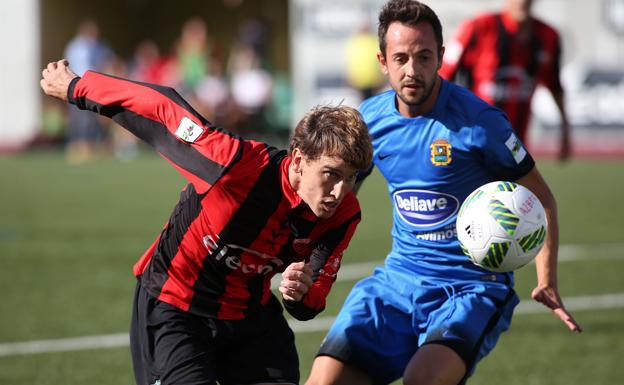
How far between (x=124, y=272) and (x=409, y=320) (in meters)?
4.90

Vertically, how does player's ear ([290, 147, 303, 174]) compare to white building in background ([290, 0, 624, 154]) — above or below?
above

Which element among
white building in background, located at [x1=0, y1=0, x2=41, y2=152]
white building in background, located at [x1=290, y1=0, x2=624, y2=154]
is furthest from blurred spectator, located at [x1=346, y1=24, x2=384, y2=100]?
white building in background, located at [x1=0, y1=0, x2=41, y2=152]

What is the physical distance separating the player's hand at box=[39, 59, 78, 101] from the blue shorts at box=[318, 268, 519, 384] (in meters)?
1.47

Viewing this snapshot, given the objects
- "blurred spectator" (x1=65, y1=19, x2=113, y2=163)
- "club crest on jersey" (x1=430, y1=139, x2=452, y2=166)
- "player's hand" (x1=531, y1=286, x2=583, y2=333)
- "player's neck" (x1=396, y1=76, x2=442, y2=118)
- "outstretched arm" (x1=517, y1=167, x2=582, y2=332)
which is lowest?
"blurred spectator" (x1=65, y1=19, x2=113, y2=163)

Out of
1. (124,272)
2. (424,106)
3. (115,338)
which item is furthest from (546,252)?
(124,272)

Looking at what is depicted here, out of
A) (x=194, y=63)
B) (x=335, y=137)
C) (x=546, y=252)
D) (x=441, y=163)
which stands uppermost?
(x=335, y=137)

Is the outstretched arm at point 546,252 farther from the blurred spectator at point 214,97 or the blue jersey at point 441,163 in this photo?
the blurred spectator at point 214,97

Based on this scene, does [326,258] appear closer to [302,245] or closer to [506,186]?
[302,245]

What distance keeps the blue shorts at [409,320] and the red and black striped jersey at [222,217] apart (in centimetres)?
41

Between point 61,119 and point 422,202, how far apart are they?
21.4 meters


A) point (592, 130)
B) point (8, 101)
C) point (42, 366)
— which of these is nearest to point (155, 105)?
point (42, 366)

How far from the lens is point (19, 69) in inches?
946

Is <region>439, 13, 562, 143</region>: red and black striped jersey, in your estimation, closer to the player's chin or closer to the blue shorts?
the blue shorts

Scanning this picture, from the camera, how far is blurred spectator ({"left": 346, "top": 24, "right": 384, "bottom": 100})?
1944cm
